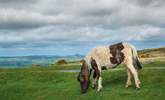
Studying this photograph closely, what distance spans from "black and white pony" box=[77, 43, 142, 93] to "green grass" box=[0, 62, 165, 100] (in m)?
1.03

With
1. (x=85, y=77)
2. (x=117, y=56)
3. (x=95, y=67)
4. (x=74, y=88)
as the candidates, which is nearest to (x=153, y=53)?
(x=74, y=88)

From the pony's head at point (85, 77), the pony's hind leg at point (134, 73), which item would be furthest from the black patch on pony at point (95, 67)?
the pony's hind leg at point (134, 73)

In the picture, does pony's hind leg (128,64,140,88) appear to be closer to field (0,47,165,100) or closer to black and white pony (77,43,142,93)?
black and white pony (77,43,142,93)

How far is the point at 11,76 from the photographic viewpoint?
40500 millimetres

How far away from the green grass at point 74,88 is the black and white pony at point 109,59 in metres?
1.03

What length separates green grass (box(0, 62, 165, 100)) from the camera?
88.3ft

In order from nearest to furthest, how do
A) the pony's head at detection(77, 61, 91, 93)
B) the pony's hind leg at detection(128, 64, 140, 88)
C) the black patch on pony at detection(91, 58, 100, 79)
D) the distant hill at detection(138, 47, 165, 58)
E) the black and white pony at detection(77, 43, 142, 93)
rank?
the pony's hind leg at detection(128, 64, 140, 88)
the black and white pony at detection(77, 43, 142, 93)
the black patch on pony at detection(91, 58, 100, 79)
the pony's head at detection(77, 61, 91, 93)
the distant hill at detection(138, 47, 165, 58)

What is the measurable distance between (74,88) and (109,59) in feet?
13.6

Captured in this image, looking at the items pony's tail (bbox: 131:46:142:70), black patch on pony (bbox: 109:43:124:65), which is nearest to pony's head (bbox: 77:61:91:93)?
black patch on pony (bbox: 109:43:124:65)

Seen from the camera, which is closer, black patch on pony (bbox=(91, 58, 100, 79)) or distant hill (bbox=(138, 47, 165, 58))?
black patch on pony (bbox=(91, 58, 100, 79))

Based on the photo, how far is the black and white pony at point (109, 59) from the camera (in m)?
28.6

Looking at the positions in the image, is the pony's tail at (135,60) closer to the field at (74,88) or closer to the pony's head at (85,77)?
the field at (74,88)

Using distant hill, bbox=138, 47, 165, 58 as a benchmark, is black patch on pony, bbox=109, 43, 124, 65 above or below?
above

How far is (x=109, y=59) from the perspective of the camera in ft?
94.6
